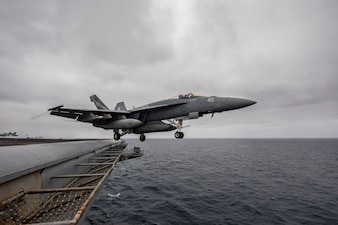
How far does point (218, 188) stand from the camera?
78.3 feet

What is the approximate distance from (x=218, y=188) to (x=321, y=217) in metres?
10.9

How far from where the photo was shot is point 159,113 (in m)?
16.5

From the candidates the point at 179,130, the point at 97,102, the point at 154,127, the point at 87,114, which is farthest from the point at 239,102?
the point at 97,102

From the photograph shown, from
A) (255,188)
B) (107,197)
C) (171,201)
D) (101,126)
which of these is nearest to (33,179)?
(101,126)

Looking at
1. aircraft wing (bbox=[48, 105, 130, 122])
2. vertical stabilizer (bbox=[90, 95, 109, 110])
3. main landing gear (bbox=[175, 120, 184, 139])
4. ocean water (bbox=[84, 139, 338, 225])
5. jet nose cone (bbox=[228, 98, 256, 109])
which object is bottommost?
ocean water (bbox=[84, 139, 338, 225])

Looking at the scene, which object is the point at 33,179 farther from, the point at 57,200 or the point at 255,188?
the point at 255,188

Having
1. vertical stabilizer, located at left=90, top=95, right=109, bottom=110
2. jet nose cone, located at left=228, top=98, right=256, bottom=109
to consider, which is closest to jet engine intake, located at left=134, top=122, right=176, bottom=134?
jet nose cone, located at left=228, top=98, right=256, bottom=109

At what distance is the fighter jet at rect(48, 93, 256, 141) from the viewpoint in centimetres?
1361

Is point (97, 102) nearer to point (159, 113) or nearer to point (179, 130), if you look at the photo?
point (159, 113)

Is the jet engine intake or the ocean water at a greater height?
the jet engine intake

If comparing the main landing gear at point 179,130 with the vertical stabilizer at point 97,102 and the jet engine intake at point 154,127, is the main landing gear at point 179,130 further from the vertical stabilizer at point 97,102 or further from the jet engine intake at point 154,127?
the vertical stabilizer at point 97,102

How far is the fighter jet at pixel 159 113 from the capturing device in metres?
13.6

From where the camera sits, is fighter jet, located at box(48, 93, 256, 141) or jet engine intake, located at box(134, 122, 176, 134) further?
jet engine intake, located at box(134, 122, 176, 134)

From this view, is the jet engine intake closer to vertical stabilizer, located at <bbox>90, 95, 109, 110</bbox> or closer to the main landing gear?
the main landing gear
